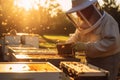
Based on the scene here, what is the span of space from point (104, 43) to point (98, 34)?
250 millimetres

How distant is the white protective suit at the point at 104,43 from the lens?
18.6 feet

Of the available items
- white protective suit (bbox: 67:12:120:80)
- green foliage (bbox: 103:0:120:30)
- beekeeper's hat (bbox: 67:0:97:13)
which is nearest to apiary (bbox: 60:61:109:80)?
white protective suit (bbox: 67:12:120:80)

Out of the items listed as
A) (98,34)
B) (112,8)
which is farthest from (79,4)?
(112,8)

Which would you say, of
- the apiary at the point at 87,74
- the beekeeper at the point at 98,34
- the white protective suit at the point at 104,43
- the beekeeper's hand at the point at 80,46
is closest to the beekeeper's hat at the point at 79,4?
the beekeeper at the point at 98,34

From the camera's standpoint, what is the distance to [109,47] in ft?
18.9

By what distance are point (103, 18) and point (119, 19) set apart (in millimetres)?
30906

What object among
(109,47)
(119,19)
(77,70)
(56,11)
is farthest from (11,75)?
(56,11)

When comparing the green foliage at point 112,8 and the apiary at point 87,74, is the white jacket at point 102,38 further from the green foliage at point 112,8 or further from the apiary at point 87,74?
the green foliage at point 112,8

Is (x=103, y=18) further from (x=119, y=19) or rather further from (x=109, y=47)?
(x=119, y=19)

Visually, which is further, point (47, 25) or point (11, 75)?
point (47, 25)

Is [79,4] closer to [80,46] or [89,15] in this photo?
[89,15]

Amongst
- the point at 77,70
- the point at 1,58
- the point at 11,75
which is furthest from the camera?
the point at 1,58

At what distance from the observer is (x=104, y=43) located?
5.66 metres

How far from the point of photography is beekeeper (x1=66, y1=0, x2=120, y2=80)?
5.71 metres
